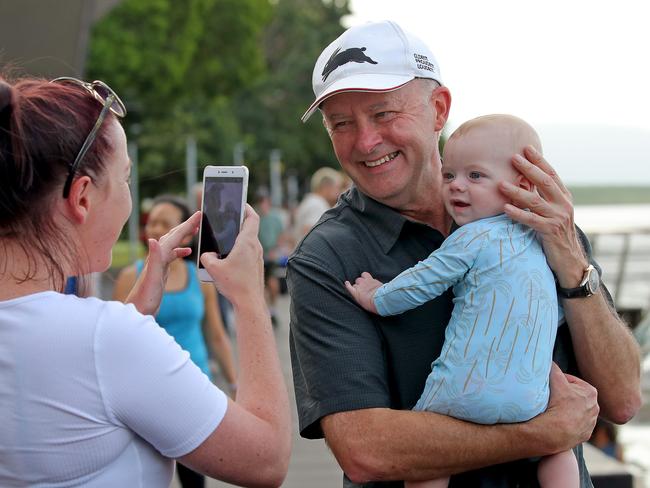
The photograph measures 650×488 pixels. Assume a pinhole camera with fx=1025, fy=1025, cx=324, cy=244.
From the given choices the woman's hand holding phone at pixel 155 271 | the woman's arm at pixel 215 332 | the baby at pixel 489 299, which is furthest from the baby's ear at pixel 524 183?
the woman's arm at pixel 215 332

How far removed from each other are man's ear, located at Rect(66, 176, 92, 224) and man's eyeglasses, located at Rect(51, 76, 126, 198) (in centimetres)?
1

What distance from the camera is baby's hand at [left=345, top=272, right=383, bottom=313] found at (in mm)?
2643

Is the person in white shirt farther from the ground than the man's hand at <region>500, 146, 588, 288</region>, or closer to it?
closer to it

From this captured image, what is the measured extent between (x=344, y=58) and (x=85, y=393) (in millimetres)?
1312

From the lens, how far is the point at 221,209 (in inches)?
102

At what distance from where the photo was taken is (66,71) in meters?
8.29

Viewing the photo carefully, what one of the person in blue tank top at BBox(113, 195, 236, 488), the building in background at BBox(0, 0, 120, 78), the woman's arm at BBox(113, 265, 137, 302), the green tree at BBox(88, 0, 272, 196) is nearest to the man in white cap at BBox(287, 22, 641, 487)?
the person in blue tank top at BBox(113, 195, 236, 488)

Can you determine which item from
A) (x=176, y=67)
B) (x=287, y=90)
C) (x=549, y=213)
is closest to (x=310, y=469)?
(x=549, y=213)

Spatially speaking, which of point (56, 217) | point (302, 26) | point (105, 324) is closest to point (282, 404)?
point (105, 324)

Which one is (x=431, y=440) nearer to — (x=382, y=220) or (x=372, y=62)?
(x=382, y=220)

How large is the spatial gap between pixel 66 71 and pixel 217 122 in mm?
52385

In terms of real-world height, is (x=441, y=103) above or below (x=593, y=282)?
above

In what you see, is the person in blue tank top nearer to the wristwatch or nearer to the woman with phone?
the wristwatch

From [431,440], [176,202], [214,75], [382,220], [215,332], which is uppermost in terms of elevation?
[382,220]
